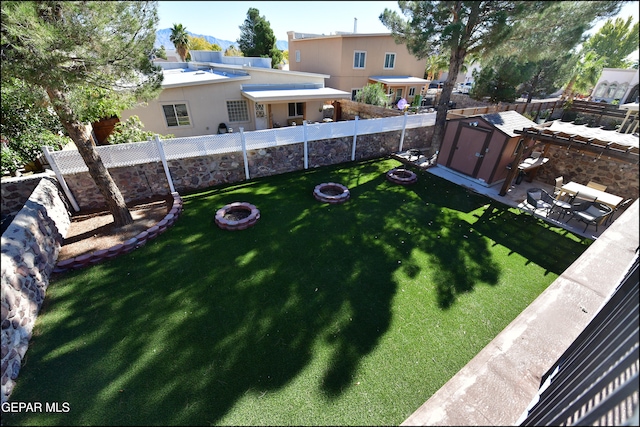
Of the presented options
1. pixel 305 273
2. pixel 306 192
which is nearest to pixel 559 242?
pixel 305 273

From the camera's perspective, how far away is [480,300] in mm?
4590

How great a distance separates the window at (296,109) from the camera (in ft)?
48.8

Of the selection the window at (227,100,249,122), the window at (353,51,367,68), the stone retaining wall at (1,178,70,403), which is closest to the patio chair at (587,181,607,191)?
the stone retaining wall at (1,178,70,403)

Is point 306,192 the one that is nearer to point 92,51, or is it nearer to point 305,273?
point 305,273

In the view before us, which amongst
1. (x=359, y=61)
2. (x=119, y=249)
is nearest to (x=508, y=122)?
(x=119, y=249)

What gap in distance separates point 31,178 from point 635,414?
9.29 m

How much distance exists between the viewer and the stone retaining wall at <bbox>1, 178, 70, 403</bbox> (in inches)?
130

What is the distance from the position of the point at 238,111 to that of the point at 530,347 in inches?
578

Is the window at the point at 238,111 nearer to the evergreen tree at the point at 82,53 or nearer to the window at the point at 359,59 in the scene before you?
the evergreen tree at the point at 82,53

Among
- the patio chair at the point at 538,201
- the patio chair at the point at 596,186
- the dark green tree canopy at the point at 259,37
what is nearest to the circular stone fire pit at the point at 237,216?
the patio chair at the point at 538,201

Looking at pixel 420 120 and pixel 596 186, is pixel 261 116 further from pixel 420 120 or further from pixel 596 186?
pixel 596 186

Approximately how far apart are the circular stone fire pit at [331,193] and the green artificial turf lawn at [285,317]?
67 cm

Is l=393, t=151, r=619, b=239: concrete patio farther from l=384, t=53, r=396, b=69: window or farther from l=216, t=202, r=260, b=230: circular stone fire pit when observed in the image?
l=384, t=53, r=396, b=69: window

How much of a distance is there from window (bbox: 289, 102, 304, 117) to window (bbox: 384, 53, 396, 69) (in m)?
10.2
